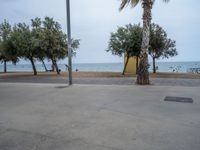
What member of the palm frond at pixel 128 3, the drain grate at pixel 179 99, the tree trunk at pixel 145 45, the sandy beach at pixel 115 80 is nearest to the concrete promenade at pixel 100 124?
the drain grate at pixel 179 99

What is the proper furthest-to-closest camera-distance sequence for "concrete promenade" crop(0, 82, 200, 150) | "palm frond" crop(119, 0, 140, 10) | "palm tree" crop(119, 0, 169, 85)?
"palm frond" crop(119, 0, 140, 10)
"palm tree" crop(119, 0, 169, 85)
"concrete promenade" crop(0, 82, 200, 150)

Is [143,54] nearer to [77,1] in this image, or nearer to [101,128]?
[77,1]

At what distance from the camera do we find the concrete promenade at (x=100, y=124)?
13.3 ft

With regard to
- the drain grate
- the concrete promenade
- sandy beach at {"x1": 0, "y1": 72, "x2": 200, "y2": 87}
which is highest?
→ sandy beach at {"x1": 0, "y1": 72, "x2": 200, "y2": 87}

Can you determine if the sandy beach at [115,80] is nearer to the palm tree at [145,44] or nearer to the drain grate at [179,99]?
the palm tree at [145,44]

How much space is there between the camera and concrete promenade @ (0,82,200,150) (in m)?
4.04

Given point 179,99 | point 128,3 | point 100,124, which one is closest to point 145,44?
point 128,3

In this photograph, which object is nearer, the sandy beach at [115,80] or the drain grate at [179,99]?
the drain grate at [179,99]

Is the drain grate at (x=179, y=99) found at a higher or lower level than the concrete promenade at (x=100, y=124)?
higher

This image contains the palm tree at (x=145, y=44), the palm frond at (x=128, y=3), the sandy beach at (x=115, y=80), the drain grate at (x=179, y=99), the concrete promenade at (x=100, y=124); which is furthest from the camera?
the sandy beach at (x=115, y=80)

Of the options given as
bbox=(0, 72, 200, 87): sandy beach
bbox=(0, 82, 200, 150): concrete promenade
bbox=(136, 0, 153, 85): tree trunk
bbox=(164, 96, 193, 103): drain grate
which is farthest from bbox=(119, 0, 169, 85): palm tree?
bbox=(0, 82, 200, 150): concrete promenade

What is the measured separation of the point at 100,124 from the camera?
522cm

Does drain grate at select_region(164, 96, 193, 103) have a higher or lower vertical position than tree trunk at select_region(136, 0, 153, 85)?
lower

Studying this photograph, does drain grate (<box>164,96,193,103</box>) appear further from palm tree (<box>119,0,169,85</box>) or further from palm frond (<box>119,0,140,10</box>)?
palm frond (<box>119,0,140,10</box>)
